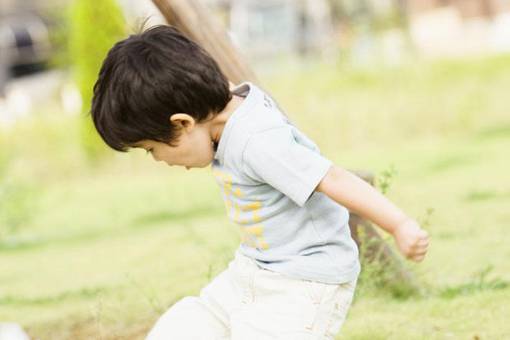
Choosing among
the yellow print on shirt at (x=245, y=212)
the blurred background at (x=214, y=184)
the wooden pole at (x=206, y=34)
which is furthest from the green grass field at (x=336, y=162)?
the yellow print on shirt at (x=245, y=212)

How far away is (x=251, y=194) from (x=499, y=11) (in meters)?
23.7

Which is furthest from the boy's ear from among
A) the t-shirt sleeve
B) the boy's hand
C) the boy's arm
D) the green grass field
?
the green grass field

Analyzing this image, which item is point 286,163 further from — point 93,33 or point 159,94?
point 93,33

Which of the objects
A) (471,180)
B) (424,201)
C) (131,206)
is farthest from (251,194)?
(131,206)

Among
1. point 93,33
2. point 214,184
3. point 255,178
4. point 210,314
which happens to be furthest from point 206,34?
point 93,33

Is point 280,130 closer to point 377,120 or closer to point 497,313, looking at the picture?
point 497,313

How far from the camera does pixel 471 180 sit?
27.9 feet

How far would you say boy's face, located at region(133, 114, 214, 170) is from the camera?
7.94 feet

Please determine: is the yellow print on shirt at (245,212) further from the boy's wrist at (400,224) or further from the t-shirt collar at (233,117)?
the boy's wrist at (400,224)

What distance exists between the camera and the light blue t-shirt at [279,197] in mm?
2318

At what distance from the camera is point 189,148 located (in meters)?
2.44

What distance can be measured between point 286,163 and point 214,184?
26.6 ft

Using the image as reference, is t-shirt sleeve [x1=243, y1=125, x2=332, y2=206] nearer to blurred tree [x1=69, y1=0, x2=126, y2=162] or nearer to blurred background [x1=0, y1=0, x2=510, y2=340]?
blurred background [x1=0, y1=0, x2=510, y2=340]

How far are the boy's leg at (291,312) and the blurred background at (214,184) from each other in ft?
2.60
